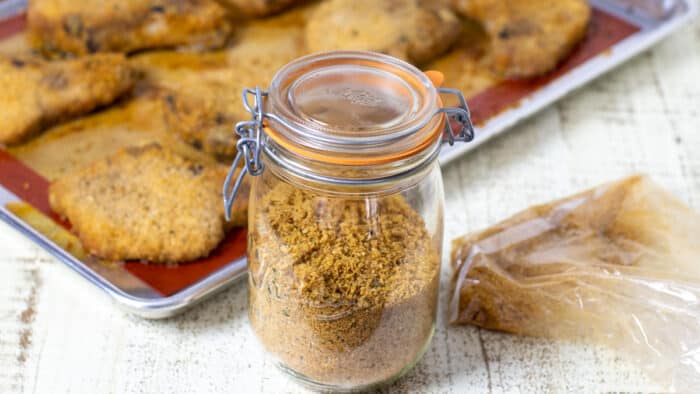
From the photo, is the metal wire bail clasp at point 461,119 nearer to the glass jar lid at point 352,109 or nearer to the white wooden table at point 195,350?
the glass jar lid at point 352,109

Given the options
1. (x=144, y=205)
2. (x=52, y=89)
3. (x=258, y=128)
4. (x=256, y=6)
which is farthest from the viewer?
(x=256, y=6)

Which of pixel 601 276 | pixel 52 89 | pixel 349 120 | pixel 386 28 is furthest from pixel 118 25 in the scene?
pixel 601 276

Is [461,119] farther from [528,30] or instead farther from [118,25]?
[118,25]

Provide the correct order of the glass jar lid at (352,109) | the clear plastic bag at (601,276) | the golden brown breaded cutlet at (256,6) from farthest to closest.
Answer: the golden brown breaded cutlet at (256,6) → the clear plastic bag at (601,276) → the glass jar lid at (352,109)

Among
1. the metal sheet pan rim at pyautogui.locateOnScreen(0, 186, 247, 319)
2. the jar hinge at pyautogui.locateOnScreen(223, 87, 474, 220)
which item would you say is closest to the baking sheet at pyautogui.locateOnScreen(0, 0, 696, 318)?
the metal sheet pan rim at pyautogui.locateOnScreen(0, 186, 247, 319)

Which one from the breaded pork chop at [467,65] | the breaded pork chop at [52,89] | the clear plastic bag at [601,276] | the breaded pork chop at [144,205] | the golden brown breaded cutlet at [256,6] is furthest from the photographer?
the golden brown breaded cutlet at [256,6]

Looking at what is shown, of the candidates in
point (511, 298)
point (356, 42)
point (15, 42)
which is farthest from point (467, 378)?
point (15, 42)

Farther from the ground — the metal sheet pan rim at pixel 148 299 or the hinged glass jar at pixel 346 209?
the hinged glass jar at pixel 346 209

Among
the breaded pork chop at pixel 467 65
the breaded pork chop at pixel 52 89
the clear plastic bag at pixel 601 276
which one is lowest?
the breaded pork chop at pixel 467 65

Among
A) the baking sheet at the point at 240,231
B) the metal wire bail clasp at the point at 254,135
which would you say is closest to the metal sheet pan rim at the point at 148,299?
the baking sheet at the point at 240,231
